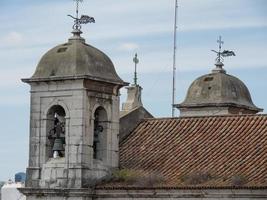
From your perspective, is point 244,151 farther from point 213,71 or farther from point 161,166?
point 213,71

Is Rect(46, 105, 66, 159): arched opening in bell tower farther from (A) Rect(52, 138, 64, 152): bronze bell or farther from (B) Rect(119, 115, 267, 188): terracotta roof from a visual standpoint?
(B) Rect(119, 115, 267, 188): terracotta roof

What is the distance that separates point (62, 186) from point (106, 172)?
4.93ft

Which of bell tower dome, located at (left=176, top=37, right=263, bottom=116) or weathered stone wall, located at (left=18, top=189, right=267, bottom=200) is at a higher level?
bell tower dome, located at (left=176, top=37, right=263, bottom=116)

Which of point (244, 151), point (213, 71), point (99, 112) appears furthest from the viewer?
point (213, 71)

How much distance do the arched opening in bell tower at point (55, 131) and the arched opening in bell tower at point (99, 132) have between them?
1017 millimetres

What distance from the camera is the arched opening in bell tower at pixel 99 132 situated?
33469 millimetres

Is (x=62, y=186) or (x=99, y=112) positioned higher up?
(x=99, y=112)

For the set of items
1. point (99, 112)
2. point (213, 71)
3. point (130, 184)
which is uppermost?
point (213, 71)

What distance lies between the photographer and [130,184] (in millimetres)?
31656

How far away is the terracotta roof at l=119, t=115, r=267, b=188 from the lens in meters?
30.5

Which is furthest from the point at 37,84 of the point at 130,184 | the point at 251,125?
the point at 251,125

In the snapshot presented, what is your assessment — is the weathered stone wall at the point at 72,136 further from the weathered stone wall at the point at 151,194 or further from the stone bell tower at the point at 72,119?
the weathered stone wall at the point at 151,194

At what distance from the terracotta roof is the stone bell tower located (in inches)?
44.7

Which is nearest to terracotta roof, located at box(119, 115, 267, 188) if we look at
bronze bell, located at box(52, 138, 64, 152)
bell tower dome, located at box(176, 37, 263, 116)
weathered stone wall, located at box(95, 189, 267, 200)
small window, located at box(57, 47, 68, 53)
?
weathered stone wall, located at box(95, 189, 267, 200)
